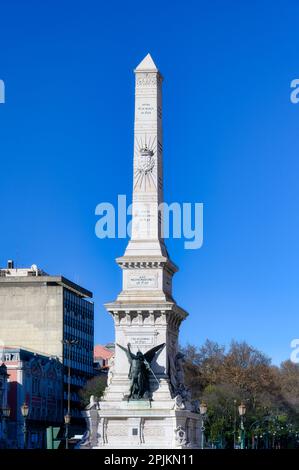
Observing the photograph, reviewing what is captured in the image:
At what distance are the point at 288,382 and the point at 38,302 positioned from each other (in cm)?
3450

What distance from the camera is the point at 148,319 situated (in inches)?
2938

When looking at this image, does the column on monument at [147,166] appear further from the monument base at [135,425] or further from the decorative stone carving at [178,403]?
the monument base at [135,425]

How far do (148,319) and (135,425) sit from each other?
22.0ft

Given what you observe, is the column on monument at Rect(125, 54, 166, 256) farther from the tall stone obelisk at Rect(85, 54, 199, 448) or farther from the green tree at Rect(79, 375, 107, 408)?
the green tree at Rect(79, 375, 107, 408)

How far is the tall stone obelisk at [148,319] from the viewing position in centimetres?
7250

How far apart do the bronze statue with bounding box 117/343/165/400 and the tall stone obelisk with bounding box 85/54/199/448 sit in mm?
372

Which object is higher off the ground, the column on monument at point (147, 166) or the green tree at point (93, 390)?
the column on monument at point (147, 166)

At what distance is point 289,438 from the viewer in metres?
144

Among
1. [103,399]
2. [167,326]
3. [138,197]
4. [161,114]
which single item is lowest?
[103,399]

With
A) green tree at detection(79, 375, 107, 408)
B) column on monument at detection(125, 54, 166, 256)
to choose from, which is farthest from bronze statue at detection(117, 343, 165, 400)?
green tree at detection(79, 375, 107, 408)

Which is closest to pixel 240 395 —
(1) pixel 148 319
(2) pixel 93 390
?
(2) pixel 93 390

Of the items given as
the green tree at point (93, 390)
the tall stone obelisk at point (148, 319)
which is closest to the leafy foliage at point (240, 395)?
the green tree at point (93, 390)
